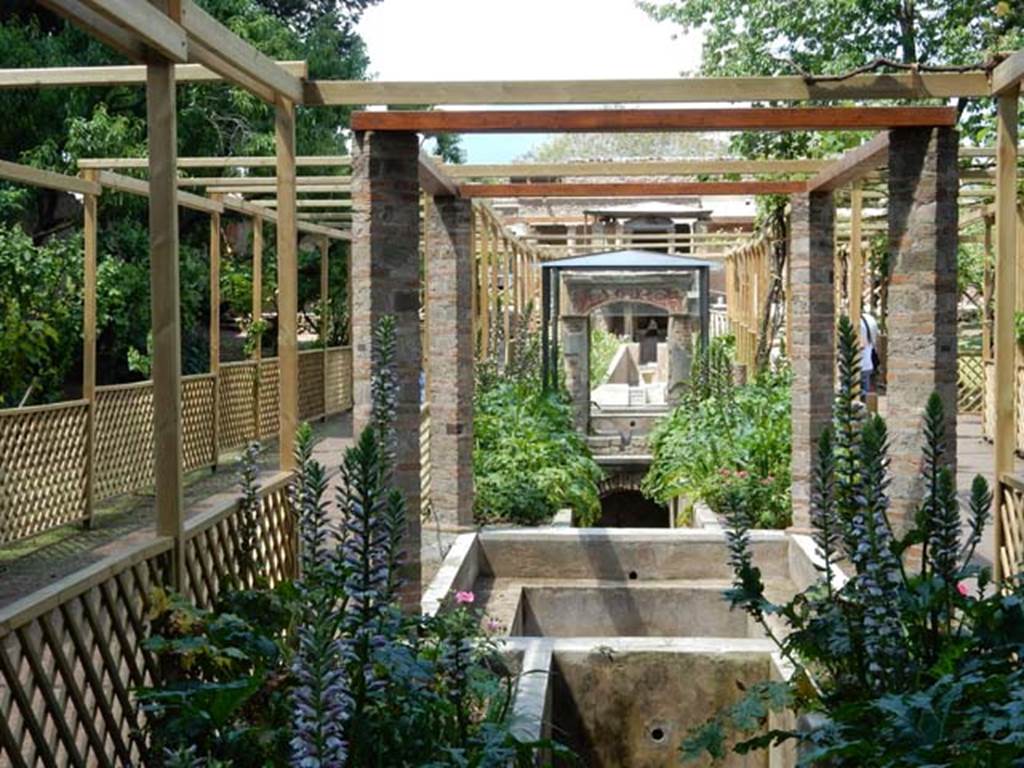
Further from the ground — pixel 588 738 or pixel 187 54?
pixel 187 54

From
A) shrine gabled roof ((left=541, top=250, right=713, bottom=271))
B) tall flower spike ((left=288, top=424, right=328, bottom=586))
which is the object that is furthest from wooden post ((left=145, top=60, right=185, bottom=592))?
shrine gabled roof ((left=541, top=250, right=713, bottom=271))

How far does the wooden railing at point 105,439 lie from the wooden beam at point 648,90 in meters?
3.59

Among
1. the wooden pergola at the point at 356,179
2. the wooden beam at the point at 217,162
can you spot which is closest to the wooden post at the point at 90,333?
the wooden beam at the point at 217,162

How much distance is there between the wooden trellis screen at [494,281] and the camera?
42.2ft

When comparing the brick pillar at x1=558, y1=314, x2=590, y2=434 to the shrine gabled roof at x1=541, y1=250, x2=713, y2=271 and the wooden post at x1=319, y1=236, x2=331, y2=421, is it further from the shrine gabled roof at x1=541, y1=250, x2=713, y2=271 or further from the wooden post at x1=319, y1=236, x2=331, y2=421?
the wooden post at x1=319, y1=236, x2=331, y2=421

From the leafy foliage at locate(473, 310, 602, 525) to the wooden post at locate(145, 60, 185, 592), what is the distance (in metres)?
5.52

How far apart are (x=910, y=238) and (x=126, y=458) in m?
7.03

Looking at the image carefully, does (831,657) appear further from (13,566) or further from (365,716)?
(13,566)

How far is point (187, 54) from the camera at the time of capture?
15.1ft

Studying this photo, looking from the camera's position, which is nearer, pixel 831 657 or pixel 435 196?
pixel 831 657

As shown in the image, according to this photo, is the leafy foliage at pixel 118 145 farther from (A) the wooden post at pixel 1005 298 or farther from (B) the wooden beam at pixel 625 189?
(A) the wooden post at pixel 1005 298

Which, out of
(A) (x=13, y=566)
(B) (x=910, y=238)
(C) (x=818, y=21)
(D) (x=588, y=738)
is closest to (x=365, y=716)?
(D) (x=588, y=738)

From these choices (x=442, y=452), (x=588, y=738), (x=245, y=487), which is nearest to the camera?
(x=245, y=487)

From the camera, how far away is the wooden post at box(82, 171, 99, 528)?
940 centimetres
